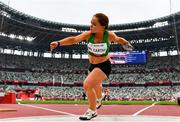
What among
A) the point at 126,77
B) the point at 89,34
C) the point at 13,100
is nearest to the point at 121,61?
the point at 126,77

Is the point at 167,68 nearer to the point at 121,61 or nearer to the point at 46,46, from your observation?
the point at 121,61

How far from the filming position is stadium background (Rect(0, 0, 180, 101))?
5956 cm

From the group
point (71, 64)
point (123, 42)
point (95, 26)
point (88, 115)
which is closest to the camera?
point (88, 115)

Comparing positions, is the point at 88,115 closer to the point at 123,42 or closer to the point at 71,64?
the point at 123,42

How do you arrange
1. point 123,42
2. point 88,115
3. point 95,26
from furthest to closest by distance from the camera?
point 123,42
point 95,26
point 88,115

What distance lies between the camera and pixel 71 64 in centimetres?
7331

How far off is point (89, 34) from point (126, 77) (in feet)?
201

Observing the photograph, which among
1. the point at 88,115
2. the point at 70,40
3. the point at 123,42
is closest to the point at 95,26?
the point at 70,40

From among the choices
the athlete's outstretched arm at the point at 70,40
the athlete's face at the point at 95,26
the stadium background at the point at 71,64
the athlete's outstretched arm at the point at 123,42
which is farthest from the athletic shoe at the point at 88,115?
the stadium background at the point at 71,64

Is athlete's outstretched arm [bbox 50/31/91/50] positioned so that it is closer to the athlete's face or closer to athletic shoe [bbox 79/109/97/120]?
the athlete's face

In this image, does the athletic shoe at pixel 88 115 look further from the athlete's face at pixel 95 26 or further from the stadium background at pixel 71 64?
the stadium background at pixel 71 64

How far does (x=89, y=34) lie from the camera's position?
592 centimetres

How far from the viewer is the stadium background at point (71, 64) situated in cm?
5956

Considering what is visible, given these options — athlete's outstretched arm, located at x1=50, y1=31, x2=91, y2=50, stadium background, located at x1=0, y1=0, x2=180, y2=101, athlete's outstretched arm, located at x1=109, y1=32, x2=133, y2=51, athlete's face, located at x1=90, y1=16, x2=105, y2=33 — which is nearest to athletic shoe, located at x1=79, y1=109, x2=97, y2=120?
athlete's outstretched arm, located at x1=50, y1=31, x2=91, y2=50
